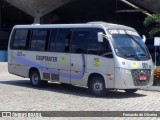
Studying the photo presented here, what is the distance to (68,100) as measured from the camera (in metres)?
14.0

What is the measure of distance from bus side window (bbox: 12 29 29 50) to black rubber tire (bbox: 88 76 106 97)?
421 cm

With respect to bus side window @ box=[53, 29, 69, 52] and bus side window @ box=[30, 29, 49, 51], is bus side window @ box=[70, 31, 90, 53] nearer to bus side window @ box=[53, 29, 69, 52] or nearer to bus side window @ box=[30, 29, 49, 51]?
bus side window @ box=[53, 29, 69, 52]

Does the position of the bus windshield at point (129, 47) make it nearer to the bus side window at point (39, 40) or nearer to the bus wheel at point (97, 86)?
the bus wheel at point (97, 86)

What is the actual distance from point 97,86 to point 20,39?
498 cm

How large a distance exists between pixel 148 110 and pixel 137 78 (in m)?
2.89

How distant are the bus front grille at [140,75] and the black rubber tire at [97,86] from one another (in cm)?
106

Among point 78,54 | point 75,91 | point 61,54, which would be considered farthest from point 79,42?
point 75,91

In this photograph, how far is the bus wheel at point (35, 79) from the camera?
17.9m

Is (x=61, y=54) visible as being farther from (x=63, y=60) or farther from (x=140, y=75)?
(x=140, y=75)

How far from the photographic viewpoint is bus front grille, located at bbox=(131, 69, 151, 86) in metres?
14.8

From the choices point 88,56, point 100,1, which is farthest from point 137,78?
point 100,1

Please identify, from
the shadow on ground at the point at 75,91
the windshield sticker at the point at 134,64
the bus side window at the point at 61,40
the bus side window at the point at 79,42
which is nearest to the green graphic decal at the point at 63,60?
the bus side window at the point at 61,40

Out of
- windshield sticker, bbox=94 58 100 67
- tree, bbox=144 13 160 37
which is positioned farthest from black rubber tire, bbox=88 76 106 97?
tree, bbox=144 13 160 37

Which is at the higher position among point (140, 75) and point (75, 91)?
point (140, 75)
